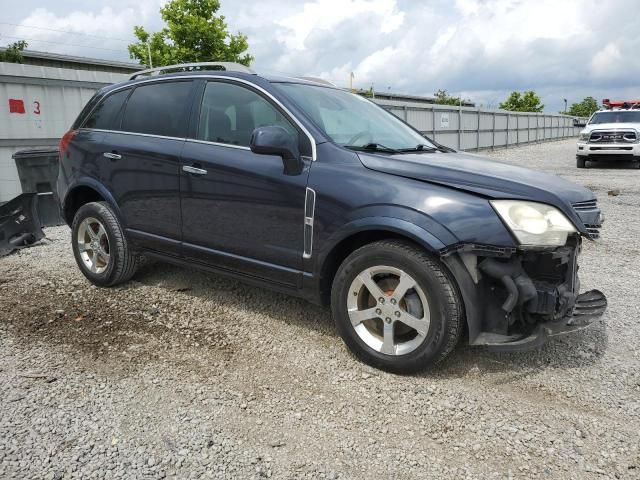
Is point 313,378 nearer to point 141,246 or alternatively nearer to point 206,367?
point 206,367

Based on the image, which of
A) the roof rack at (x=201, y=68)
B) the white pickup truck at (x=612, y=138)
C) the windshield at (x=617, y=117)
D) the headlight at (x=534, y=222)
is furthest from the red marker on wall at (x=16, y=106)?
the windshield at (x=617, y=117)

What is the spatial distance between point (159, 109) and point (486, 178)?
265cm

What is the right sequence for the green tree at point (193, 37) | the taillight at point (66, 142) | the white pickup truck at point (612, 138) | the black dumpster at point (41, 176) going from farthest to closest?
the green tree at point (193, 37), the white pickup truck at point (612, 138), the black dumpster at point (41, 176), the taillight at point (66, 142)

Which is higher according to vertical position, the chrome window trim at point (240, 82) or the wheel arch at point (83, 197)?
the chrome window trim at point (240, 82)

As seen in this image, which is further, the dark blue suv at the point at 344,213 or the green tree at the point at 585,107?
the green tree at the point at 585,107

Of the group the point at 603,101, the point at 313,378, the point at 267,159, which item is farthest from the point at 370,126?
the point at 603,101

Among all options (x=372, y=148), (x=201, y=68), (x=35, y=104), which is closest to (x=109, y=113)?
(x=201, y=68)

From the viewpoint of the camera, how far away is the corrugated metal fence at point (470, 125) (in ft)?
60.2

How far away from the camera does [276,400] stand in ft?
9.37

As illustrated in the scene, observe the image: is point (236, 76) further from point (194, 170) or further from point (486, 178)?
point (486, 178)

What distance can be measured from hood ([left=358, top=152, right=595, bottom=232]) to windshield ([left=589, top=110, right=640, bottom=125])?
15294 millimetres

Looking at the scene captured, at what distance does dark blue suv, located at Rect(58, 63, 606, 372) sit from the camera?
9.17 ft

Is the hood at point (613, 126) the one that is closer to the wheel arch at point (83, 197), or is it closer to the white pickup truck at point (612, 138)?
the white pickup truck at point (612, 138)

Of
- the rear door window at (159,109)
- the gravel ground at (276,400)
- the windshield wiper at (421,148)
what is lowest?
the gravel ground at (276,400)
